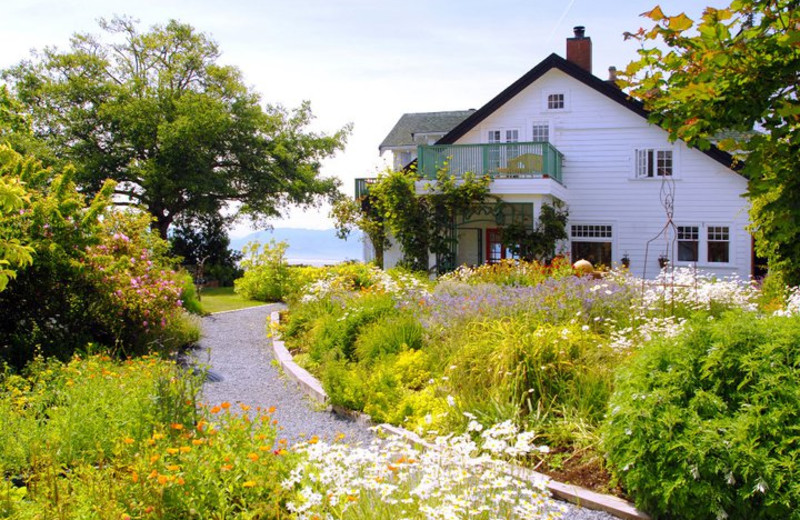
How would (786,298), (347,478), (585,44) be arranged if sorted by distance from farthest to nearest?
(585,44) → (786,298) → (347,478)

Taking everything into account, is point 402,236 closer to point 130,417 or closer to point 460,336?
point 460,336

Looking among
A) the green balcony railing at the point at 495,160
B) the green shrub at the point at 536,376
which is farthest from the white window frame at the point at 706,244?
the green shrub at the point at 536,376

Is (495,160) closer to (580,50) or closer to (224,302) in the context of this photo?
(580,50)

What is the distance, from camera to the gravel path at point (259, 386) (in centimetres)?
643

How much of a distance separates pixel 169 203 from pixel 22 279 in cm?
2270

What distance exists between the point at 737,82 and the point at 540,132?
733 inches

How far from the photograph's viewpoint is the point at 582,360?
6230 mm

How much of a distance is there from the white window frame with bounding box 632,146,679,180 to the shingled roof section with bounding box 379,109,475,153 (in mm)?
→ 12808

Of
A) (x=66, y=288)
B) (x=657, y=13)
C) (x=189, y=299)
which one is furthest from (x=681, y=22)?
(x=189, y=299)

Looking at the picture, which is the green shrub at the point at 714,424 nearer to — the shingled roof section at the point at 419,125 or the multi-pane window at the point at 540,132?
the multi-pane window at the point at 540,132

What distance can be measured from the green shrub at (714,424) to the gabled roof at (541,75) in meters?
18.3

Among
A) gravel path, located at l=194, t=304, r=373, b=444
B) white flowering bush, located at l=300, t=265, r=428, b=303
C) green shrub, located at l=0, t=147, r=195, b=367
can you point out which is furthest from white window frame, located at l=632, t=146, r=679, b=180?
green shrub, located at l=0, t=147, r=195, b=367

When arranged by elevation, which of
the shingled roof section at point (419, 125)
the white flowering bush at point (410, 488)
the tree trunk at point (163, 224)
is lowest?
the white flowering bush at point (410, 488)

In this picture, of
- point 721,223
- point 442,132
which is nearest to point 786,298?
point 721,223
